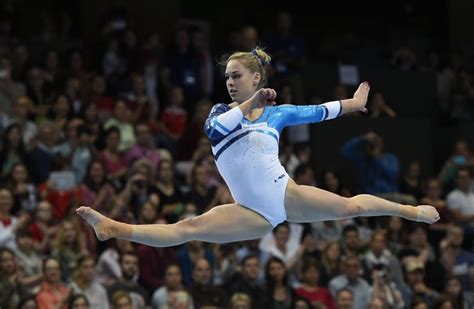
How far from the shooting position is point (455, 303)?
38.1 ft

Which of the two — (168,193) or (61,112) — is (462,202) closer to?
(168,193)

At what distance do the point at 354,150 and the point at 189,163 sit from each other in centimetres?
194

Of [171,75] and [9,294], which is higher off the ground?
[171,75]

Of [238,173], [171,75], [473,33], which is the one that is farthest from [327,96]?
[238,173]

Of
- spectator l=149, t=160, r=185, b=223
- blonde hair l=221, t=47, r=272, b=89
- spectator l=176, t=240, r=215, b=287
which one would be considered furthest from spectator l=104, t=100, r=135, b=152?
blonde hair l=221, t=47, r=272, b=89

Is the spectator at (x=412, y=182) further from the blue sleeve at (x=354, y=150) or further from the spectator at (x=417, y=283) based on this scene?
the spectator at (x=417, y=283)

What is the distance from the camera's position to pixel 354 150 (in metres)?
13.3

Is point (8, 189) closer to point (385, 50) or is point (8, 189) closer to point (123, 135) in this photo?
point (123, 135)

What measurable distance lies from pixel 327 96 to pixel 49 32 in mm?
3864

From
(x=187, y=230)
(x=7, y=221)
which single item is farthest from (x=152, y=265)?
(x=187, y=230)

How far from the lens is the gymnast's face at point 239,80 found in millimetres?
7648

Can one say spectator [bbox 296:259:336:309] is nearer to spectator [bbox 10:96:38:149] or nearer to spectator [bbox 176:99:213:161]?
spectator [bbox 176:99:213:161]

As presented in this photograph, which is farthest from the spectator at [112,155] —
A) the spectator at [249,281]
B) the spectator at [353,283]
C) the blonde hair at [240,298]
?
the spectator at [353,283]

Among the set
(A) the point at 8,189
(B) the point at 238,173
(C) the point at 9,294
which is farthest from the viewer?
(A) the point at 8,189
